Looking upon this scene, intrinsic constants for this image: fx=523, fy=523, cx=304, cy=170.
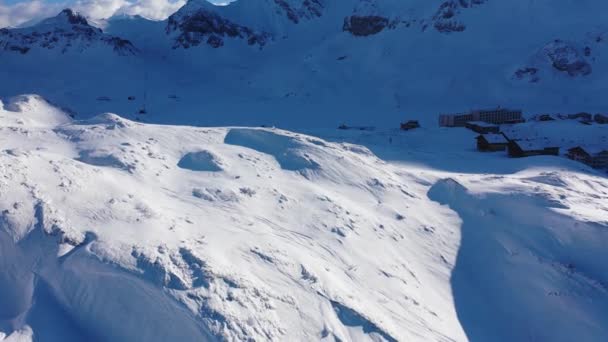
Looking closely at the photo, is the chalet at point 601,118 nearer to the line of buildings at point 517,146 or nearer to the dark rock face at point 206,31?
the line of buildings at point 517,146

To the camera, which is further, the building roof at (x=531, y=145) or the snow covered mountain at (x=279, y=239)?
the building roof at (x=531, y=145)

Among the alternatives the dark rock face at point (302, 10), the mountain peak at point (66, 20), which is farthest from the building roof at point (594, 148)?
the mountain peak at point (66, 20)

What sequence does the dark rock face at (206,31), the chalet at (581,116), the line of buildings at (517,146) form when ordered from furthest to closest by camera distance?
1. the dark rock face at (206,31)
2. the chalet at (581,116)
3. the line of buildings at (517,146)

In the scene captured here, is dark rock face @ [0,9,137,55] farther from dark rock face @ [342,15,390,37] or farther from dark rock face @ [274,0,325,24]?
dark rock face @ [274,0,325,24]

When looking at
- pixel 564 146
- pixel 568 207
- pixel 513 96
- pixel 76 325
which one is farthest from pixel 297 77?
pixel 76 325

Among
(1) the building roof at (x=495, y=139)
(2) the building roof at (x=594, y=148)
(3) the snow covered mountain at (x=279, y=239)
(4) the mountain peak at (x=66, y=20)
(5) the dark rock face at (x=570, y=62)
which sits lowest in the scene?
(2) the building roof at (x=594, y=148)

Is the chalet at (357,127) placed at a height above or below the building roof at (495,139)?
below

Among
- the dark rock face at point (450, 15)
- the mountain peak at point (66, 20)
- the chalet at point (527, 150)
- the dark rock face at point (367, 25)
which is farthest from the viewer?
the mountain peak at point (66, 20)
